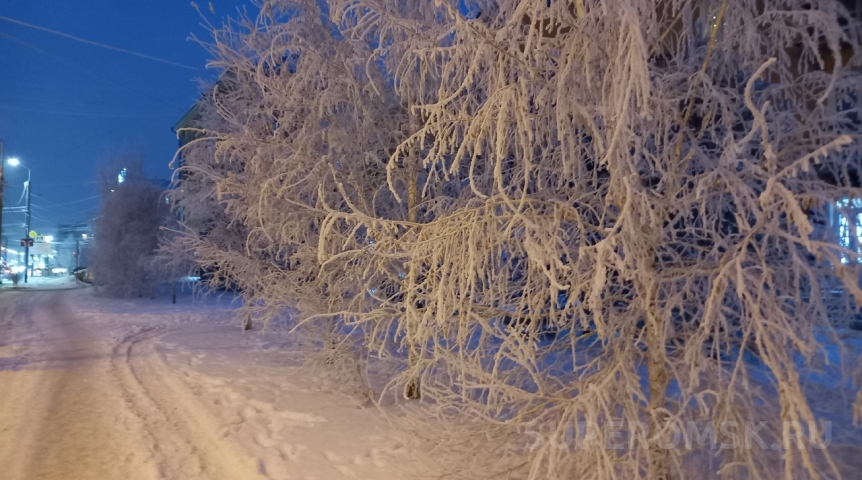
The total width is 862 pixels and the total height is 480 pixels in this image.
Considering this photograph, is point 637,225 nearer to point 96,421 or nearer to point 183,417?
point 183,417

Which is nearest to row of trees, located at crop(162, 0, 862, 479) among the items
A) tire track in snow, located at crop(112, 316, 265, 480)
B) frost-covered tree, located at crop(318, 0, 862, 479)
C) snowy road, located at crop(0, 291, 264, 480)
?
frost-covered tree, located at crop(318, 0, 862, 479)

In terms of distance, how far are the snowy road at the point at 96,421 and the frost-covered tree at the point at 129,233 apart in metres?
13.7

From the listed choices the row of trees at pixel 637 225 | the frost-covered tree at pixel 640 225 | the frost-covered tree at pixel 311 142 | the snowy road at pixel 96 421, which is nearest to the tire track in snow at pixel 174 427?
the snowy road at pixel 96 421

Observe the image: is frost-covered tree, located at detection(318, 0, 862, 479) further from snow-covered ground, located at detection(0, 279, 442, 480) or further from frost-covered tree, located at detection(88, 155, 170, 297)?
frost-covered tree, located at detection(88, 155, 170, 297)

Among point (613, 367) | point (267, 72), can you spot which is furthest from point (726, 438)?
point (267, 72)

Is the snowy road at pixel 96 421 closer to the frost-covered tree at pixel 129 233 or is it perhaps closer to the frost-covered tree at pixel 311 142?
the frost-covered tree at pixel 311 142

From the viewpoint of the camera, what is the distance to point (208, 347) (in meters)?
11.9

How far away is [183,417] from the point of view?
6891 mm

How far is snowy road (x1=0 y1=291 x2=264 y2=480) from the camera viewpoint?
5.31m

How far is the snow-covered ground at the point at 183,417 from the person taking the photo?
5309mm

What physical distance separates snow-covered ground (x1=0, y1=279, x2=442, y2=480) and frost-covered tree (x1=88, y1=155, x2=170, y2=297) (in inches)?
517

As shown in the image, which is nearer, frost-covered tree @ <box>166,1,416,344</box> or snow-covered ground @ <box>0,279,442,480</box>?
snow-covered ground @ <box>0,279,442,480</box>

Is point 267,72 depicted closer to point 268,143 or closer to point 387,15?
point 268,143

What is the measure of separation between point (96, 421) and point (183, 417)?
0.91 meters
